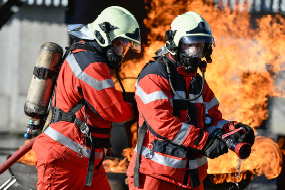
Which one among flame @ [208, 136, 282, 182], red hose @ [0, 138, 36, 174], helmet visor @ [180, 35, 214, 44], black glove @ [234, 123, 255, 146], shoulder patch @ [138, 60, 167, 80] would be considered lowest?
flame @ [208, 136, 282, 182]

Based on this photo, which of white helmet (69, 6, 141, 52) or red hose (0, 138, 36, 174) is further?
red hose (0, 138, 36, 174)

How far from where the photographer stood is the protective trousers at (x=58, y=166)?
5074 millimetres

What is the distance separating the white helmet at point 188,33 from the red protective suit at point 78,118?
51 centimetres

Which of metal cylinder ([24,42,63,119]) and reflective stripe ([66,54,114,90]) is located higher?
reflective stripe ([66,54,114,90])

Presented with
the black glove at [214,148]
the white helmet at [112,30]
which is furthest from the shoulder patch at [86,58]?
the black glove at [214,148]

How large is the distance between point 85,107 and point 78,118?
0.09m

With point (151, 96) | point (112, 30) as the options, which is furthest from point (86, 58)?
point (151, 96)

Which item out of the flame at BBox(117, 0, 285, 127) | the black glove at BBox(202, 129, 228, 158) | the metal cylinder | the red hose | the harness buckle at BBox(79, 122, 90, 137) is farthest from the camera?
the flame at BBox(117, 0, 285, 127)

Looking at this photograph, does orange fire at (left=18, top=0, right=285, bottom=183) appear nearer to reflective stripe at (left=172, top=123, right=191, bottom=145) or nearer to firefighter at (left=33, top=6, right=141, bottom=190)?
firefighter at (left=33, top=6, right=141, bottom=190)

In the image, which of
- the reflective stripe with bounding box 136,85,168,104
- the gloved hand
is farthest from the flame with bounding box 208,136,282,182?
the reflective stripe with bounding box 136,85,168,104

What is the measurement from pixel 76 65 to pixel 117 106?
0.42m

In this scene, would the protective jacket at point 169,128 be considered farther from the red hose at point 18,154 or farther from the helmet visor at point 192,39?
the red hose at point 18,154

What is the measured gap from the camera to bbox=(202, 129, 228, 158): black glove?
15.3 feet

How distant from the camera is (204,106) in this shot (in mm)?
5070
